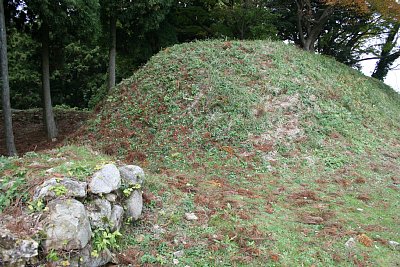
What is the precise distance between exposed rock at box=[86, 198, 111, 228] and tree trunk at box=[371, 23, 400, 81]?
13.8m

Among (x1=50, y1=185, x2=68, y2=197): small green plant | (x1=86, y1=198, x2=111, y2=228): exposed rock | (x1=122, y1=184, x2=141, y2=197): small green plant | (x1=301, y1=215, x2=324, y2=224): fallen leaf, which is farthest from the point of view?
(x1=301, y1=215, x2=324, y2=224): fallen leaf

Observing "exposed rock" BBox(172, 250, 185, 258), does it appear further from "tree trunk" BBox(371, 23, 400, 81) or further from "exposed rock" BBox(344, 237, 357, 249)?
"tree trunk" BBox(371, 23, 400, 81)

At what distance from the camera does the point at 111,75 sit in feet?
37.5

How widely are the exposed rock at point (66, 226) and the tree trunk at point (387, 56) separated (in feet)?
46.5

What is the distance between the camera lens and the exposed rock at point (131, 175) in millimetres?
3908

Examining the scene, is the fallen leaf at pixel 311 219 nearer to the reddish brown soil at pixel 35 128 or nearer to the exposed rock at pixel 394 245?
the exposed rock at pixel 394 245

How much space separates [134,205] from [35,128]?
32.0 feet

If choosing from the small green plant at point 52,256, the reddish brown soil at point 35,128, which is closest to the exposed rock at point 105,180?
the small green plant at point 52,256

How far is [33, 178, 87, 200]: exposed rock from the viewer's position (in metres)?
3.07

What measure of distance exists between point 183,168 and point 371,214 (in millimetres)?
3261

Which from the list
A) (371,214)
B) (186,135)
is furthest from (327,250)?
(186,135)

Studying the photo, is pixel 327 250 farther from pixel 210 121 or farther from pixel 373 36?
pixel 373 36

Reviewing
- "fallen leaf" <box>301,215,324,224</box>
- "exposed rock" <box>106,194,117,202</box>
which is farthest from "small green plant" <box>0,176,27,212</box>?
"fallen leaf" <box>301,215,324,224</box>

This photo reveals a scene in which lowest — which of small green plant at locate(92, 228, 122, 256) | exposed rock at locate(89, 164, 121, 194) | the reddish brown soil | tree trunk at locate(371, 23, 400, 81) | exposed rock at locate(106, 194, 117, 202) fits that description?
the reddish brown soil
